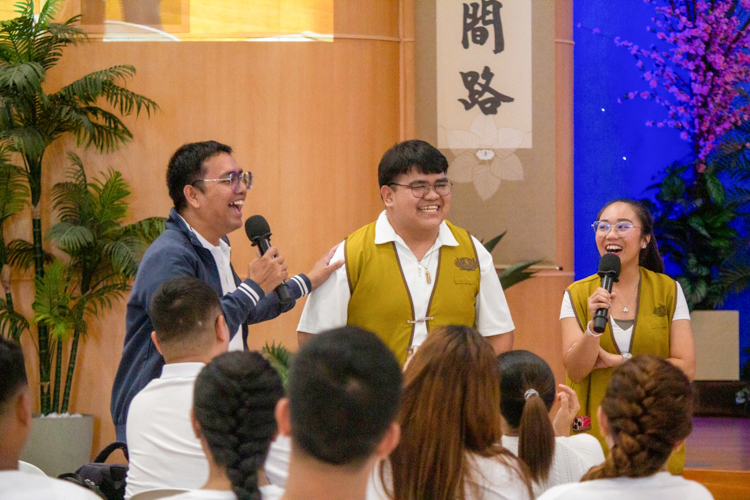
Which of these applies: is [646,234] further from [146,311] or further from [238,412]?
[238,412]

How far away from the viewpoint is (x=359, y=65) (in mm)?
5449

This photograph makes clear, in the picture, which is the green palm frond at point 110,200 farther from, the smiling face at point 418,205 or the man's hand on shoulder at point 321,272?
the smiling face at point 418,205

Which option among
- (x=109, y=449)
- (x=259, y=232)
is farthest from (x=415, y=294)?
(x=109, y=449)

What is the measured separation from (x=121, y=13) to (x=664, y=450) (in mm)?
4956

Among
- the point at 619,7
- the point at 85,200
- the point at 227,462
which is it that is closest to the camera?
the point at 227,462

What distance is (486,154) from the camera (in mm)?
5316

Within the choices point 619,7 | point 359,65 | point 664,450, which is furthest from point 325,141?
point 664,450

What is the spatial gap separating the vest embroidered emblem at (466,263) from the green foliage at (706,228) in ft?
11.4

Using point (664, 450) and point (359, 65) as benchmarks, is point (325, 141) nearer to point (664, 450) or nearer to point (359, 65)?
point (359, 65)

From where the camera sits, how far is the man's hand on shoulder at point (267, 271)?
2621 mm

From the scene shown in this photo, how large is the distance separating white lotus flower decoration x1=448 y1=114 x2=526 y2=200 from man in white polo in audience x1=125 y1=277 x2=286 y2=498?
3608 millimetres

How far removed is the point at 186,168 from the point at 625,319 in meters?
1.69

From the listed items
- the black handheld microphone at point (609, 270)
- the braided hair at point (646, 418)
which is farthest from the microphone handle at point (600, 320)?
the braided hair at point (646, 418)

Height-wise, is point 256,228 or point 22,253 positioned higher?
point 256,228
